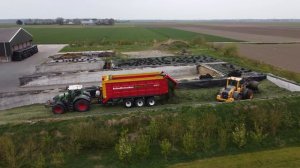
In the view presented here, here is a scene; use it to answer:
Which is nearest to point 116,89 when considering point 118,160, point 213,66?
point 118,160

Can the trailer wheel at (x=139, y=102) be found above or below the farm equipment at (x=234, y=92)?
below

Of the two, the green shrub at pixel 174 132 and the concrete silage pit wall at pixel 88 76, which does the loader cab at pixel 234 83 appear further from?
the concrete silage pit wall at pixel 88 76

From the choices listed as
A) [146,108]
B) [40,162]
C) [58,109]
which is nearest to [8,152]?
[40,162]

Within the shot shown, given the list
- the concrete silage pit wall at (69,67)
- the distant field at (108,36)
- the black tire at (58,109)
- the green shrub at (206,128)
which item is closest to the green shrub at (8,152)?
the black tire at (58,109)

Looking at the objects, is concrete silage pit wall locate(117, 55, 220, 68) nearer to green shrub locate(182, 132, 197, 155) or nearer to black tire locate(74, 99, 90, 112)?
black tire locate(74, 99, 90, 112)

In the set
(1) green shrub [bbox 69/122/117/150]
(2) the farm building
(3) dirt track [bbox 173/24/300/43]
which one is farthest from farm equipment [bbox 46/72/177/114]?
(3) dirt track [bbox 173/24/300/43]
